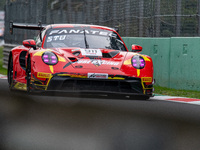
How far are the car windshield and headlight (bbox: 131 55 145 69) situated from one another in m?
0.86

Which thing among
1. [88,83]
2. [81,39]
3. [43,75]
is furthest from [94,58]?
[81,39]

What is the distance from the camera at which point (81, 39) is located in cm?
843

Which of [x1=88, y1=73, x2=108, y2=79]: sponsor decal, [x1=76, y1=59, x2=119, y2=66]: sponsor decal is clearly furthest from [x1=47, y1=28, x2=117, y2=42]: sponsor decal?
[x1=88, y1=73, x2=108, y2=79]: sponsor decal

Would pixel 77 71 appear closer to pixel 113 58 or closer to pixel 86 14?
pixel 113 58

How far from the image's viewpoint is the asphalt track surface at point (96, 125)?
4.75 metres

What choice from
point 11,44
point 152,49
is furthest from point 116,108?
point 11,44

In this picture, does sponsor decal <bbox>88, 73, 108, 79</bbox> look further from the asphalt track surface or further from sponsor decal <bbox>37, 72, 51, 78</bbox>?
sponsor decal <bbox>37, 72, 51, 78</bbox>

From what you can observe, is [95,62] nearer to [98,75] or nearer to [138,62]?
[98,75]

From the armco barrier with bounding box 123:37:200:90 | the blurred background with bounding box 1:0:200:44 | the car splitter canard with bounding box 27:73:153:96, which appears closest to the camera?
the car splitter canard with bounding box 27:73:153:96

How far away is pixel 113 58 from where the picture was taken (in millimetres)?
7609

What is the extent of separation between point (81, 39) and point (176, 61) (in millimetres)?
3599

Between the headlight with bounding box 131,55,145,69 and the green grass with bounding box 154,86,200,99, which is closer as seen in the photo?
the headlight with bounding box 131,55,145,69

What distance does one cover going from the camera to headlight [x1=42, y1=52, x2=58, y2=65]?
7.30 metres

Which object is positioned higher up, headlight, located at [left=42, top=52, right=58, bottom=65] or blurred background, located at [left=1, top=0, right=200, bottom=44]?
blurred background, located at [left=1, top=0, right=200, bottom=44]
